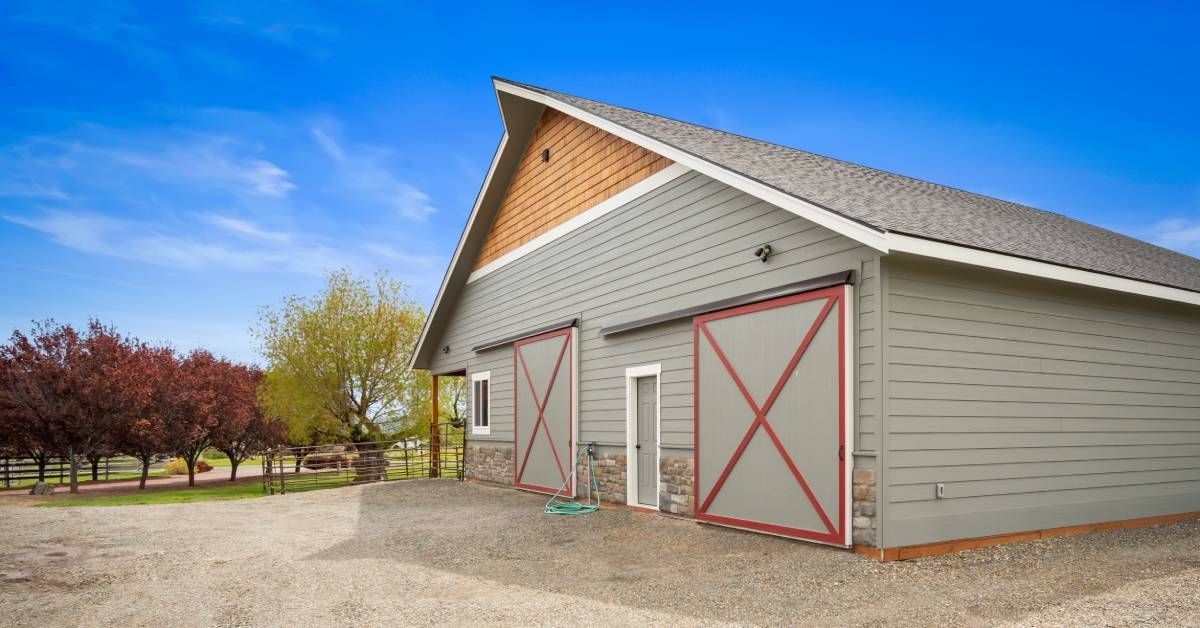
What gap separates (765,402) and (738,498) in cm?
115

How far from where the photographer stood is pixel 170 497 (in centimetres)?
1772

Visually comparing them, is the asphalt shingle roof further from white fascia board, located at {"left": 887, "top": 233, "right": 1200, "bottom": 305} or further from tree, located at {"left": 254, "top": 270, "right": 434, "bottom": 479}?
tree, located at {"left": 254, "top": 270, "right": 434, "bottom": 479}

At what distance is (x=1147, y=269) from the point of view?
31.8 feet

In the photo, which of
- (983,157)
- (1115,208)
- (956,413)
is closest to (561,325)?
(956,413)

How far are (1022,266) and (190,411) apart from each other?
20176 millimetres

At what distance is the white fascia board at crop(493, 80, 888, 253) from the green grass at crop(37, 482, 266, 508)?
11245mm

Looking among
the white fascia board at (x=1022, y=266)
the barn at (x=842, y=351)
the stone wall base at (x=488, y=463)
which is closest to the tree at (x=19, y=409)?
the stone wall base at (x=488, y=463)

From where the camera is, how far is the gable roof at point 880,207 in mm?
6844

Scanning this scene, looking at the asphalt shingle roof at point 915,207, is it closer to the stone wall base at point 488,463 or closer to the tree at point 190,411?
the stone wall base at point 488,463

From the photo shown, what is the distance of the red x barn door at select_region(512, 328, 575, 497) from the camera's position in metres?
12.1

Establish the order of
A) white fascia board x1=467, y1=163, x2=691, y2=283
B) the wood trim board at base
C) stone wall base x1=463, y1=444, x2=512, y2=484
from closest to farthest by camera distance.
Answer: the wood trim board at base < white fascia board x1=467, y1=163, x2=691, y2=283 < stone wall base x1=463, y1=444, x2=512, y2=484

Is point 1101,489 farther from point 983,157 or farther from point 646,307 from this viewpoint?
point 983,157

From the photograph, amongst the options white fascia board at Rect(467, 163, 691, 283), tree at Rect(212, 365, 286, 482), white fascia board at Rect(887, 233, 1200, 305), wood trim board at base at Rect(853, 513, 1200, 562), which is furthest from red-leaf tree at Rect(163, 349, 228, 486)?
white fascia board at Rect(887, 233, 1200, 305)

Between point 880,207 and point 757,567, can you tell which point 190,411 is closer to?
point 757,567
